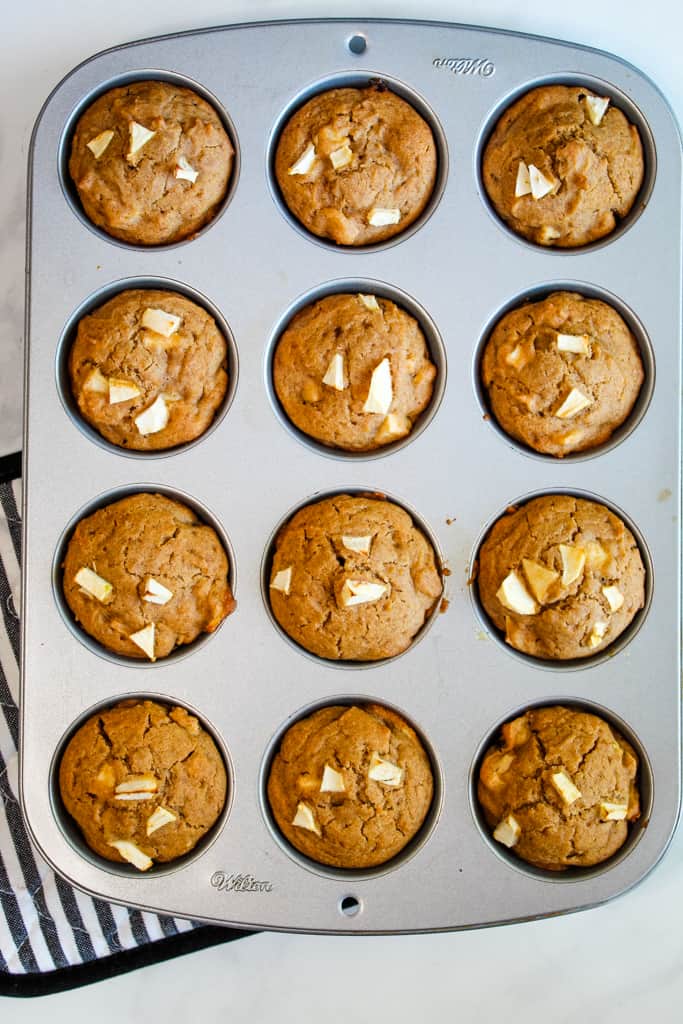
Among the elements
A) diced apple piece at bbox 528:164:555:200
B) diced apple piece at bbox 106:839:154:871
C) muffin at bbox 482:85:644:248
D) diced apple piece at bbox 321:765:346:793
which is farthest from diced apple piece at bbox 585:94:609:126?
diced apple piece at bbox 106:839:154:871

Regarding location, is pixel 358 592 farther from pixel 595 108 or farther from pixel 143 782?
pixel 595 108

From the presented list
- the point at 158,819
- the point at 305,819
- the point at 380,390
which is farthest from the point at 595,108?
the point at 158,819

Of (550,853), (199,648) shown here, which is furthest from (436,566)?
(550,853)

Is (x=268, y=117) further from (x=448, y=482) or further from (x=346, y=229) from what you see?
(x=448, y=482)

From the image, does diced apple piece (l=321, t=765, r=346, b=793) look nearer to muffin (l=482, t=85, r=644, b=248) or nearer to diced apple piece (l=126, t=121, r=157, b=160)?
muffin (l=482, t=85, r=644, b=248)

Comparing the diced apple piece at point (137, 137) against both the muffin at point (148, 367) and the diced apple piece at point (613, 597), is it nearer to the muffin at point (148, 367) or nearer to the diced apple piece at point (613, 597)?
the muffin at point (148, 367)

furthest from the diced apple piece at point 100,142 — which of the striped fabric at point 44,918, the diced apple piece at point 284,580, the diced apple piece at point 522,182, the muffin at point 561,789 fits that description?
the muffin at point 561,789
